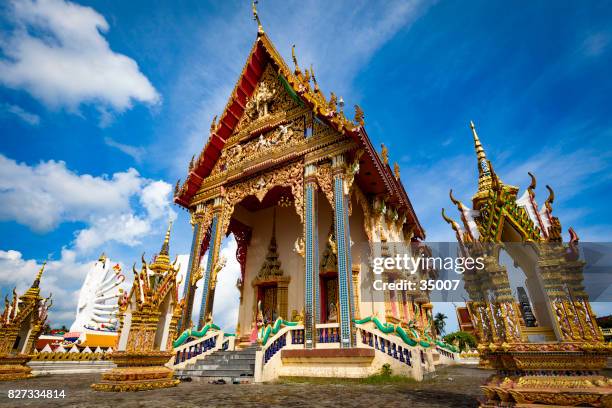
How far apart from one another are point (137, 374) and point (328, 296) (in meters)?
6.26

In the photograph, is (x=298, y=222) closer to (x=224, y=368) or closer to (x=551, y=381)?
(x=224, y=368)

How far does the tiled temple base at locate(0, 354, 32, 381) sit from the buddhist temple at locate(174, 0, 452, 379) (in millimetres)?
3469

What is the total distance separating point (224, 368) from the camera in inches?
290

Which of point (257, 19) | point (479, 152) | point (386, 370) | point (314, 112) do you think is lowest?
point (386, 370)

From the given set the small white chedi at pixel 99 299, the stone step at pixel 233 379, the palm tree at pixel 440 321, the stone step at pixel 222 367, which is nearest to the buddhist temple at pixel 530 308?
the stone step at pixel 233 379

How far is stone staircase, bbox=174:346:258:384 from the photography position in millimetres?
6934

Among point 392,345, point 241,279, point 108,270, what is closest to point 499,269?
point 392,345

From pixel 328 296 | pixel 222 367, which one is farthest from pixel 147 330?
pixel 328 296

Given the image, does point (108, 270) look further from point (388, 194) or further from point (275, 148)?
point (388, 194)

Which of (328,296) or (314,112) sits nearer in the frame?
(314,112)

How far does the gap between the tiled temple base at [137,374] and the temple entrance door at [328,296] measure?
207 inches

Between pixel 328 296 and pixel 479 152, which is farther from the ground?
pixel 479 152

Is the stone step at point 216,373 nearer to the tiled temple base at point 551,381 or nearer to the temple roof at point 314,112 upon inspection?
the tiled temple base at point 551,381

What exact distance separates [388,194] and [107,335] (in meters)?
13.8
